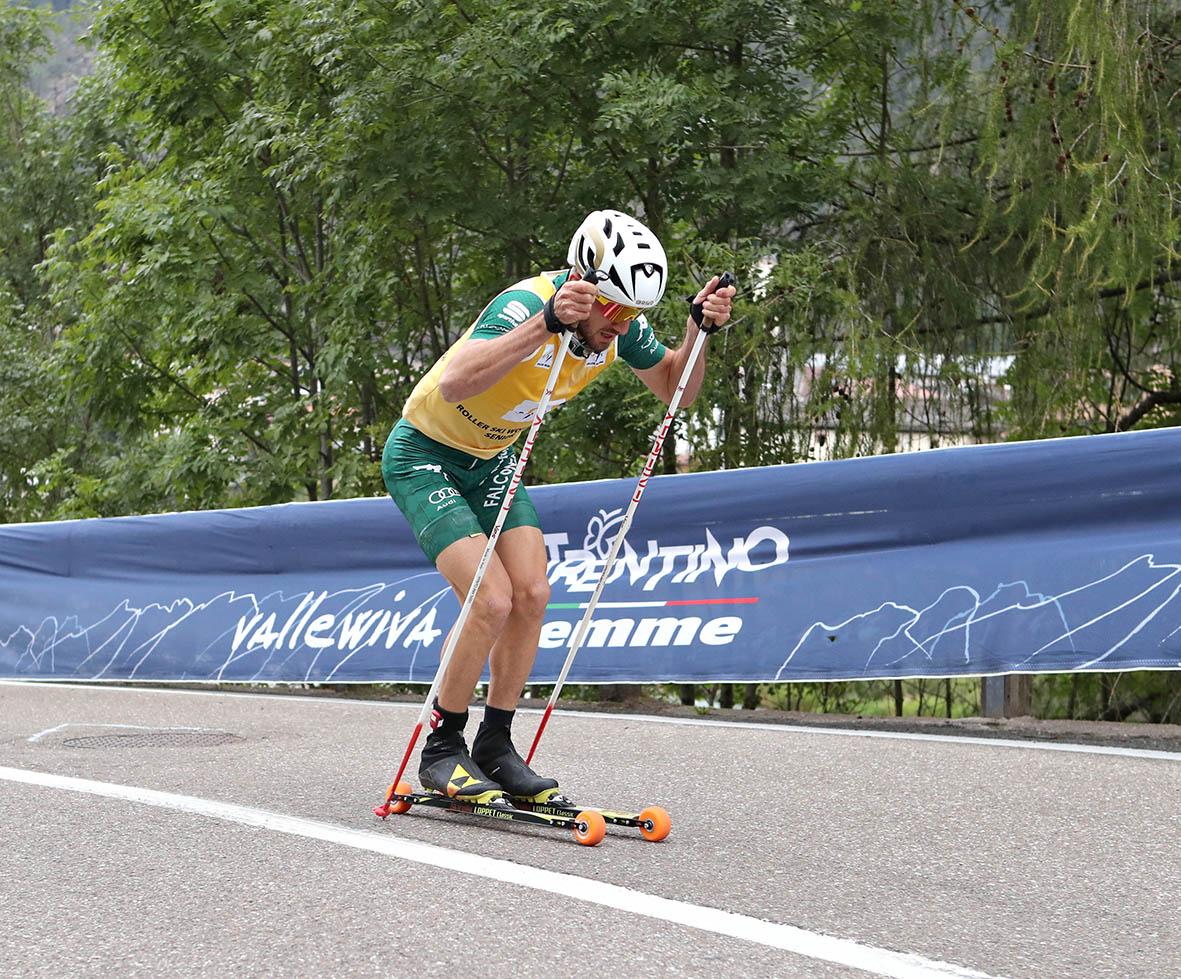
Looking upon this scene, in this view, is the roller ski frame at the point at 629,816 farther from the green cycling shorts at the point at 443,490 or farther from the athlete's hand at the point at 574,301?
the athlete's hand at the point at 574,301

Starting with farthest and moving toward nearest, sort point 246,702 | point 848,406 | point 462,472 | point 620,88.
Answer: point 620,88 < point 848,406 < point 246,702 < point 462,472

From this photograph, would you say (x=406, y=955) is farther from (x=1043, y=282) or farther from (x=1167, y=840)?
(x=1043, y=282)

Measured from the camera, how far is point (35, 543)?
11.0m

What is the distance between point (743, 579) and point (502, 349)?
371 centimetres

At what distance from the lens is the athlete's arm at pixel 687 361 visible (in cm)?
470

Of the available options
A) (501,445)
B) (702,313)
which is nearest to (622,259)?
(702,313)

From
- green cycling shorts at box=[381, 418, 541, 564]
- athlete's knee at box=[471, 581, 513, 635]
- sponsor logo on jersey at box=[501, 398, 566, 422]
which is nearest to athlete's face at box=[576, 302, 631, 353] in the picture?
sponsor logo on jersey at box=[501, 398, 566, 422]

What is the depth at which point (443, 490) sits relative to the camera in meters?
4.93

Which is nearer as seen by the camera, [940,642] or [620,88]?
[940,642]

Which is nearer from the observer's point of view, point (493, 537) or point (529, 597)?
point (493, 537)

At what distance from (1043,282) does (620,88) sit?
366 centimetres

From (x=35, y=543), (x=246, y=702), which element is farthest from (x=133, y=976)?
(x=35, y=543)

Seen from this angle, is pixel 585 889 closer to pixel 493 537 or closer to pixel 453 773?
pixel 453 773

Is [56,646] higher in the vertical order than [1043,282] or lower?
lower
